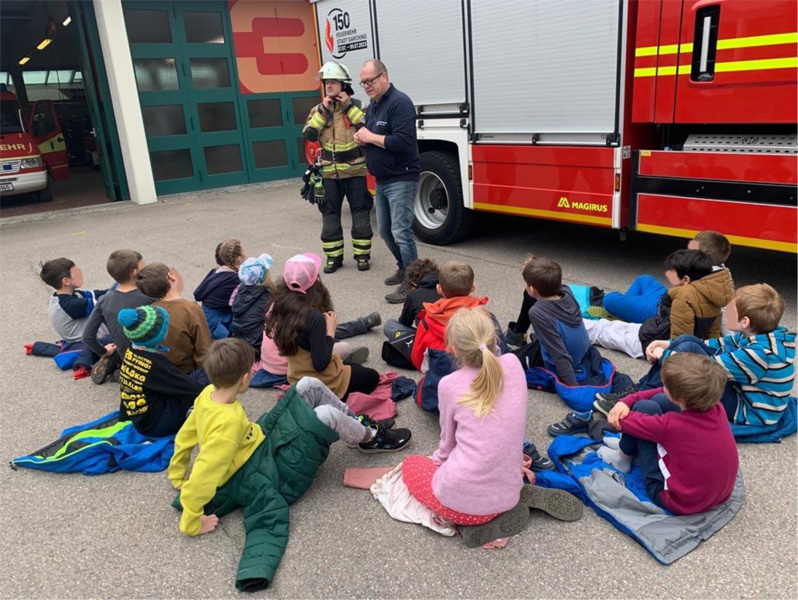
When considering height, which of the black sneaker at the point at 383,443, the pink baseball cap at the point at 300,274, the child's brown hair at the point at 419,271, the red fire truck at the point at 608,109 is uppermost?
the red fire truck at the point at 608,109

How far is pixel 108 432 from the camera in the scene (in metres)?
3.40

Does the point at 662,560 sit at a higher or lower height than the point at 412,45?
lower

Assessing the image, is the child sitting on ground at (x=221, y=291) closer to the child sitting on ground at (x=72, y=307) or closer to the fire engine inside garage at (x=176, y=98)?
the child sitting on ground at (x=72, y=307)

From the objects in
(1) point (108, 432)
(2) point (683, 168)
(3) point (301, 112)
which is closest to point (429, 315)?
(1) point (108, 432)

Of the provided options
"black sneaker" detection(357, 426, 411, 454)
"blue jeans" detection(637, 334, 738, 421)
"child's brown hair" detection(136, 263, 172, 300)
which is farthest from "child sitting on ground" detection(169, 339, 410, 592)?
"blue jeans" detection(637, 334, 738, 421)

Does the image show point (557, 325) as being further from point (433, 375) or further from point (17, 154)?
point (17, 154)

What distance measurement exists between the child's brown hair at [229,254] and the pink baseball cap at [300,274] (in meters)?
1.24

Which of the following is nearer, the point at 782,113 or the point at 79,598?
the point at 79,598

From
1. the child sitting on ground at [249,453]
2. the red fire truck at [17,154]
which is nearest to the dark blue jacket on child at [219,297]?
the child sitting on ground at [249,453]

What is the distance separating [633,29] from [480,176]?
79.7 inches

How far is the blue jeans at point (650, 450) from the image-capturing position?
259 centimetres

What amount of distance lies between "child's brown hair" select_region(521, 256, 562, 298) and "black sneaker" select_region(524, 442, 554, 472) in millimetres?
1046

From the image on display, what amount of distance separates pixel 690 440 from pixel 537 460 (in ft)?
2.35

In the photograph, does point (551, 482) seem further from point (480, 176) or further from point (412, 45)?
point (412, 45)
